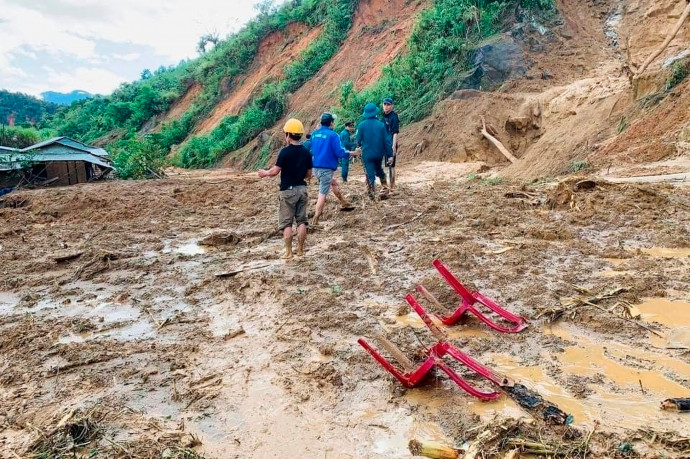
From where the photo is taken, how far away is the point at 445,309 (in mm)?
4398

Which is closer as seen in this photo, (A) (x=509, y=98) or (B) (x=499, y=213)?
(B) (x=499, y=213)

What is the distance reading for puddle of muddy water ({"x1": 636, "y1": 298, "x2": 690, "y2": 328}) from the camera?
12.3 feet

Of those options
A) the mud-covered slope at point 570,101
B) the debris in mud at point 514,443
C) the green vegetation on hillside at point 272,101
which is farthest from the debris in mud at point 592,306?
the green vegetation on hillside at point 272,101

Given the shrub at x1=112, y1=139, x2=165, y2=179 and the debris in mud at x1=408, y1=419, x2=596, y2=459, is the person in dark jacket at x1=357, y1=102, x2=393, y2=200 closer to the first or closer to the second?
the debris in mud at x1=408, y1=419, x2=596, y2=459

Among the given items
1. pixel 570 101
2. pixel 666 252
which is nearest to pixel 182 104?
pixel 570 101

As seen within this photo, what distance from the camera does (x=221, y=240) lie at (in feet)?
25.2

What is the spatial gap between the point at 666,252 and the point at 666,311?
1.56 m

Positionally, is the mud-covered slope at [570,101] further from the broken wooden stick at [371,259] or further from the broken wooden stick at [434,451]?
the broken wooden stick at [434,451]

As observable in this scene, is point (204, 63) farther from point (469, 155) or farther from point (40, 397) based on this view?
point (40, 397)

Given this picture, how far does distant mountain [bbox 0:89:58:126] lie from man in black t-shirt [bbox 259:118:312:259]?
5463cm

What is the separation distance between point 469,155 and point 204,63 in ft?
87.8

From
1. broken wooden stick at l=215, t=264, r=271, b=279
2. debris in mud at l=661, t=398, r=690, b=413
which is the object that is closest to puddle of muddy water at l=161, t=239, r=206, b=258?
broken wooden stick at l=215, t=264, r=271, b=279

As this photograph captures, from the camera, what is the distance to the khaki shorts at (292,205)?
245 inches

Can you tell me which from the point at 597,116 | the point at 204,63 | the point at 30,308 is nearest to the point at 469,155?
the point at 597,116
